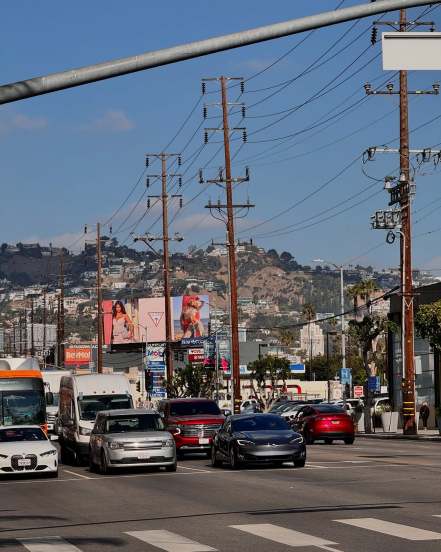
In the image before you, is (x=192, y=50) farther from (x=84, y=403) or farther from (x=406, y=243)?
(x=406, y=243)

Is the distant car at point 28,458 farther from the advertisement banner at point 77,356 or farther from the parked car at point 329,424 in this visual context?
the advertisement banner at point 77,356

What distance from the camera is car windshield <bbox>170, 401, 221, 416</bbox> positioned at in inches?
1663

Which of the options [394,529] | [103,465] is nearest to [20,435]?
[103,465]

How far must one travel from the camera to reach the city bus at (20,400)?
41062mm

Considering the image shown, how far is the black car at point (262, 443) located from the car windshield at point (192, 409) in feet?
29.1

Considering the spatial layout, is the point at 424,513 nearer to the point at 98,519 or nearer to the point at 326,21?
the point at 98,519

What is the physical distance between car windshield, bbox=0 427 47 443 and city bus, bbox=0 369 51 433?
767 cm

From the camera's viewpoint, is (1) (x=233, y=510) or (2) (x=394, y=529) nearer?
(2) (x=394, y=529)

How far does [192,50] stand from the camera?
48.4ft

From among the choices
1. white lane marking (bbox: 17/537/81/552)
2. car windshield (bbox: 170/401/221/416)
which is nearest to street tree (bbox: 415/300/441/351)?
car windshield (bbox: 170/401/221/416)

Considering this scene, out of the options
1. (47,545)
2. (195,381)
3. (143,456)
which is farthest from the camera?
(195,381)

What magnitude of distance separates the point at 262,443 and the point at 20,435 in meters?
6.21

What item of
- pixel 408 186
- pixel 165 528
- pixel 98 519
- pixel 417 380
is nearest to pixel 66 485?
pixel 98 519

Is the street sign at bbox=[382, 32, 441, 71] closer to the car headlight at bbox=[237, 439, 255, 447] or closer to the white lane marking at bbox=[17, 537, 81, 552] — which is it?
the white lane marking at bbox=[17, 537, 81, 552]
